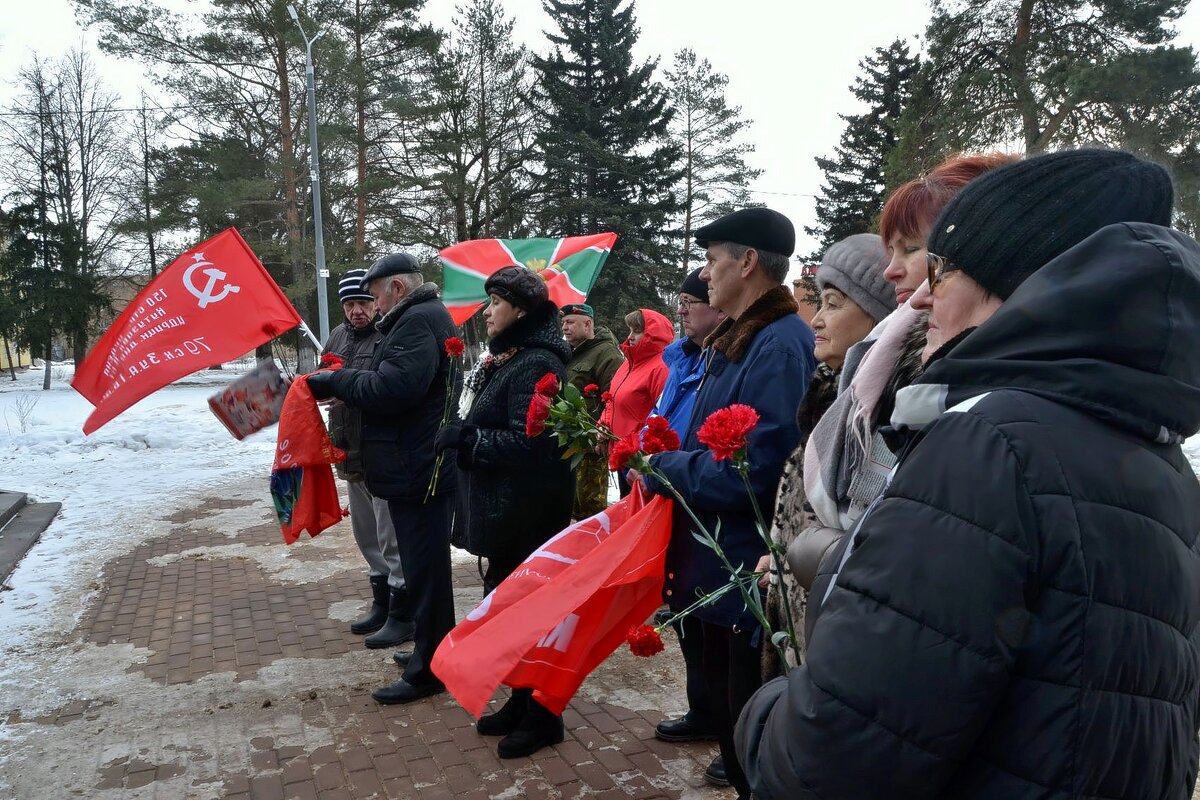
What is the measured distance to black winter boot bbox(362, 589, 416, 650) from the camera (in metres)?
4.78

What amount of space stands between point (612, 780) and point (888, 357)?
224 centimetres

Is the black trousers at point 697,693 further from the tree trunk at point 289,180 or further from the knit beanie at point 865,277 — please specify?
the tree trunk at point 289,180

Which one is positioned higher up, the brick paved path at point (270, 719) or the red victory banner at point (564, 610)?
the red victory banner at point (564, 610)

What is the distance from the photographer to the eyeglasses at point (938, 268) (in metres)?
1.23

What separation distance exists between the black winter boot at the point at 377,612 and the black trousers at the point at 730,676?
2694mm

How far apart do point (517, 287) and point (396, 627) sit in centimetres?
230

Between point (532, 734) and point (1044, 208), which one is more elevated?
point (1044, 208)

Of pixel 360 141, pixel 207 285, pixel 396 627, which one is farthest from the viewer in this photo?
pixel 360 141

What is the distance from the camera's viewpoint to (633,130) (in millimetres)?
29906

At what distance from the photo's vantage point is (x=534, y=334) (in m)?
3.68

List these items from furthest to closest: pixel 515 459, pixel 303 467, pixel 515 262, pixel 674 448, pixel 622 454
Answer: pixel 515 262 < pixel 303 467 < pixel 515 459 < pixel 674 448 < pixel 622 454

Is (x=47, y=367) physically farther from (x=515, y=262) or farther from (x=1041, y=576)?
(x=1041, y=576)

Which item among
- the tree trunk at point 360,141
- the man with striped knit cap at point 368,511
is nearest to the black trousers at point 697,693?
the man with striped knit cap at point 368,511

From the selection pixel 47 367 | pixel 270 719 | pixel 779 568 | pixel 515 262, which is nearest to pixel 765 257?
pixel 779 568
